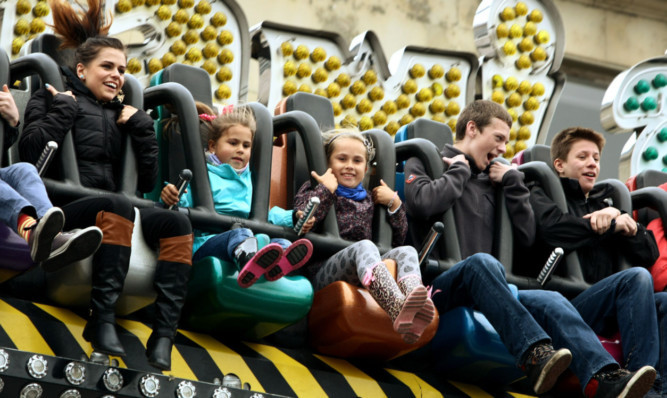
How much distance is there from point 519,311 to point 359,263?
1.95 feet

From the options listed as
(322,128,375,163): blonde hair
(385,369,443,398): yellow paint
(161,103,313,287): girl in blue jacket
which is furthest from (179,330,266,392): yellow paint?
(322,128,375,163): blonde hair

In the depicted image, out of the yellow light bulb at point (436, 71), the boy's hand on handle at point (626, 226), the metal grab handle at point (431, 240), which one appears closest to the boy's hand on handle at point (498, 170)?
the boy's hand on handle at point (626, 226)

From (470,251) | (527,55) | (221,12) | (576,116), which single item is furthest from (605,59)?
(470,251)

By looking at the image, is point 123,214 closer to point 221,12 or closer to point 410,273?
point 410,273

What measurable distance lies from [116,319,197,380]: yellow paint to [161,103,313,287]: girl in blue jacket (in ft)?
1.06

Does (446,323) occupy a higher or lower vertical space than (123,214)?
lower

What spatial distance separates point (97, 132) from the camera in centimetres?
430

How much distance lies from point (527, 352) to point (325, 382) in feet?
2.35

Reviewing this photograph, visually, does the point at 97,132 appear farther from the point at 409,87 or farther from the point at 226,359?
the point at 409,87

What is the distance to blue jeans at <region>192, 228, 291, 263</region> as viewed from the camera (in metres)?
4.12

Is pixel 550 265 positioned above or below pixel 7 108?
below

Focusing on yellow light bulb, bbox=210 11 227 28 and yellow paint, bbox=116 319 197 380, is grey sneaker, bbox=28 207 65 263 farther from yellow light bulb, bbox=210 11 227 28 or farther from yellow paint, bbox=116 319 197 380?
yellow light bulb, bbox=210 11 227 28

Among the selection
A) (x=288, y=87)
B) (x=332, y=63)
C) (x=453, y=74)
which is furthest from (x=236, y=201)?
(x=453, y=74)

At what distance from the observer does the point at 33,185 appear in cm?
382
